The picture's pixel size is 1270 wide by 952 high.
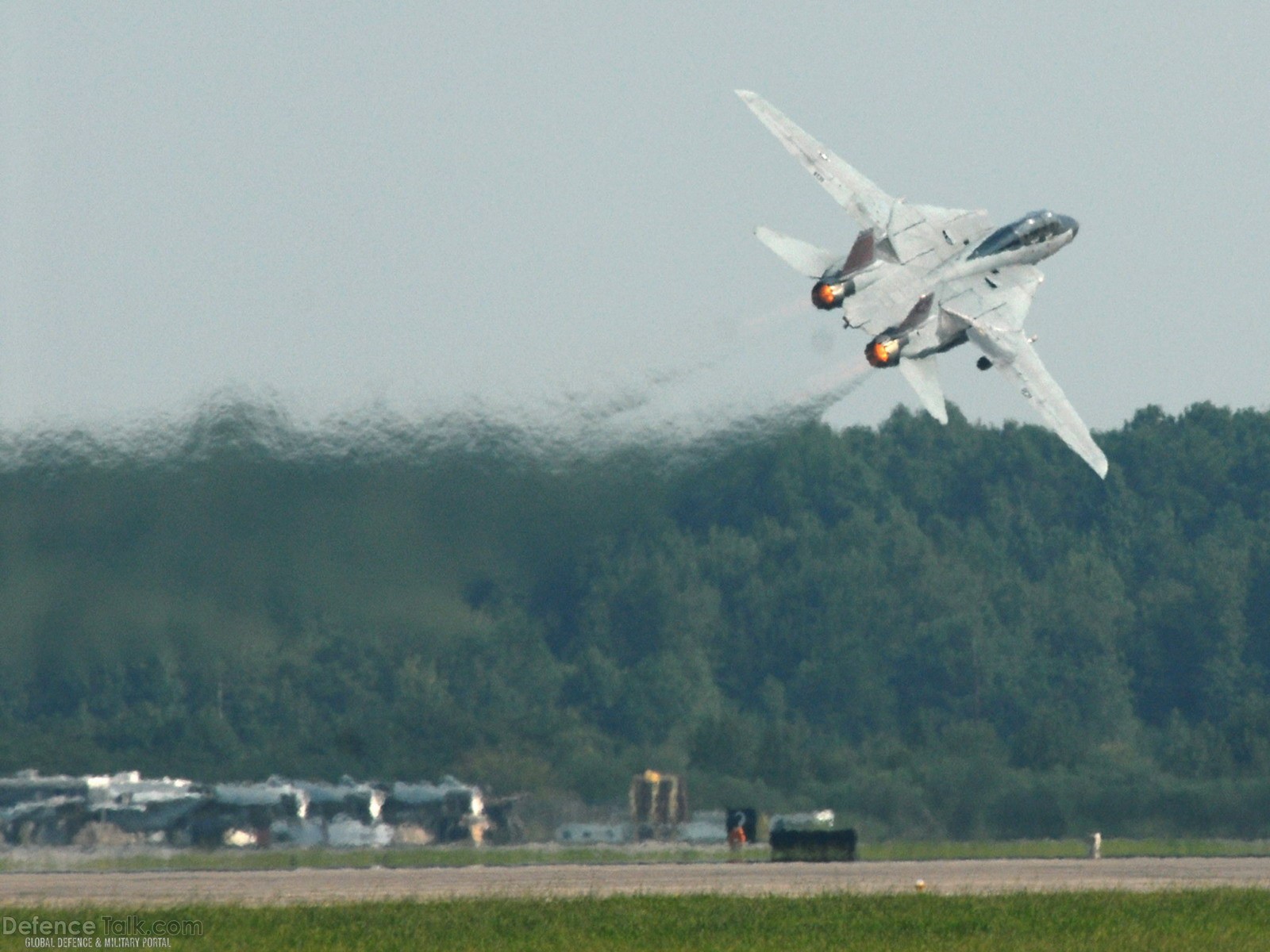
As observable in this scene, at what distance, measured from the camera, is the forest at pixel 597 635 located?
216 feet

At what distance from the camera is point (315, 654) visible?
2731 inches

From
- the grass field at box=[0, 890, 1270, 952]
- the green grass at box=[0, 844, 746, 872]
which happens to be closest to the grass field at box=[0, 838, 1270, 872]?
the green grass at box=[0, 844, 746, 872]

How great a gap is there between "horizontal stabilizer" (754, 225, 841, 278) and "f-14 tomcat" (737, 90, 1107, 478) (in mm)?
21

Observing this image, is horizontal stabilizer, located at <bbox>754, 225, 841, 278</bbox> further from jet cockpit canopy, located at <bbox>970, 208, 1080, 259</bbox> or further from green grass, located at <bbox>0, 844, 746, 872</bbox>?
green grass, located at <bbox>0, 844, 746, 872</bbox>

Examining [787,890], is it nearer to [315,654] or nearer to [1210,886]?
[1210,886]

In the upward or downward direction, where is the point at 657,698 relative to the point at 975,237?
downward

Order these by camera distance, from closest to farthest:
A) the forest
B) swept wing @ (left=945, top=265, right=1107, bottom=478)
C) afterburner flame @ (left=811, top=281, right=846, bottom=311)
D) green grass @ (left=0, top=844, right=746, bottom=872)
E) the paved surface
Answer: the paved surface → afterburner flame @ (left=811, top=281, right=846, bottom=311) → swept wing @ (left=945, top=265, right=1107, bottom=478) → green grass @ (left=0, top=844, right=746, bottom=872) → the forest

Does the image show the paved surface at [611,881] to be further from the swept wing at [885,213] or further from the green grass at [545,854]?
the swept wing at [885,213]

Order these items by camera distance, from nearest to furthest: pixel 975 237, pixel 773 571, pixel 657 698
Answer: pixel 975 237
pixel 657 698
pixel 773 571

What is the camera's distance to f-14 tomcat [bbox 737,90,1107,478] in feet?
184

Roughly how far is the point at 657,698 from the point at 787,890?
33.5 m

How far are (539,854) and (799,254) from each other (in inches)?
871

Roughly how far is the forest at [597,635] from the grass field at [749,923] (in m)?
20.0

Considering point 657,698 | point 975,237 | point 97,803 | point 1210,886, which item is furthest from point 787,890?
point 657,698
